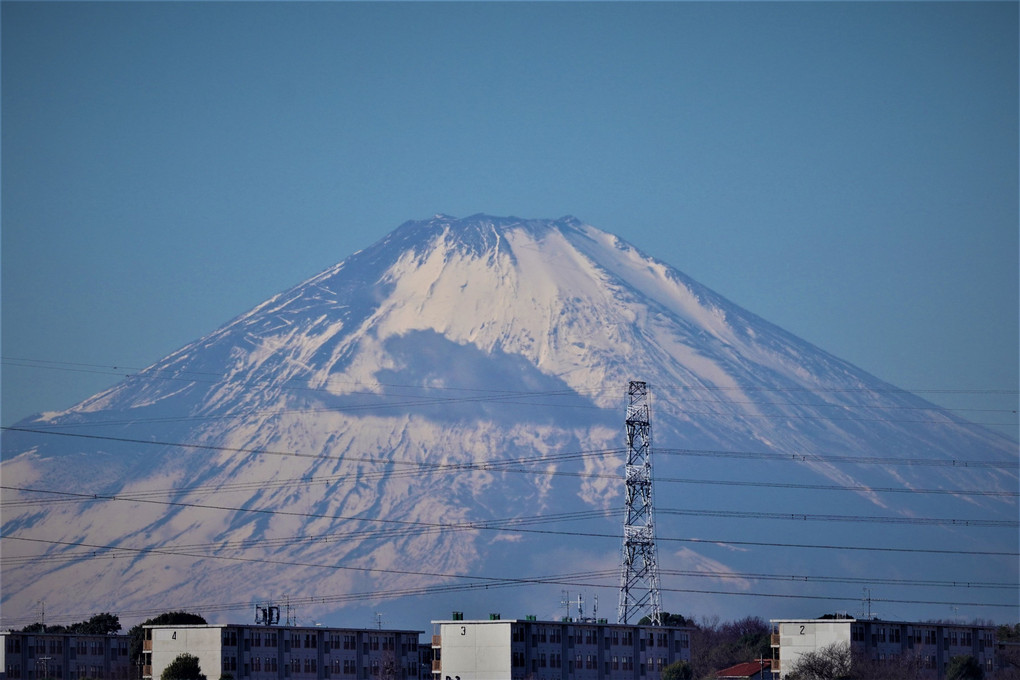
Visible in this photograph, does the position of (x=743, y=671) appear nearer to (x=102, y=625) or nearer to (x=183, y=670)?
(x=183, y=670)

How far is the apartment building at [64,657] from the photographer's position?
117 meters

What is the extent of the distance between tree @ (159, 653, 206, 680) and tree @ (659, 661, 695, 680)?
3179 centimetres

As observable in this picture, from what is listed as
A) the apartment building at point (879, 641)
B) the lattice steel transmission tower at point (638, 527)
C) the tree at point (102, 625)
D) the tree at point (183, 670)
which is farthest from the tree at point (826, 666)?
the tree at point (102, 625)

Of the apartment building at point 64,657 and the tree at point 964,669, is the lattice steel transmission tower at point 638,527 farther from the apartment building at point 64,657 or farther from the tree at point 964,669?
the apartment building at point 64,657

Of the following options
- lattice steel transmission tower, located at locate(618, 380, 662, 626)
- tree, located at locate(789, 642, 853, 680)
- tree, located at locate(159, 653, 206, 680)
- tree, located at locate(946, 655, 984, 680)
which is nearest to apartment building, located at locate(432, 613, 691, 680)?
lattice steel transmission tower, located at locate(618, 380, 662, 626)

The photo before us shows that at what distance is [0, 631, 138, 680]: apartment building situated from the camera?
382ft

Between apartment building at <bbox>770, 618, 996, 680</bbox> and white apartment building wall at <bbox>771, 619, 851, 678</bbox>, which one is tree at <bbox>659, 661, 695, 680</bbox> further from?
white apartment building wall at <bbox>771, 619, 851, 678</bbox>

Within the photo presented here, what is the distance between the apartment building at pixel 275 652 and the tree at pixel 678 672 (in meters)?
17.8

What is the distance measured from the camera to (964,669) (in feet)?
375

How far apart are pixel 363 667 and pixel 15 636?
24.2 meters

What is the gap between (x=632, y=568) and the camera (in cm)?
12244

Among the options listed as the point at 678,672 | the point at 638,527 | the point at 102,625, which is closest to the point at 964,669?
the point at 678,672

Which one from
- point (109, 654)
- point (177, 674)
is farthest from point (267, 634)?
point (109, 654)

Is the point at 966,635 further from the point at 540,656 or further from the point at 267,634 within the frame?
the point at 267,634
